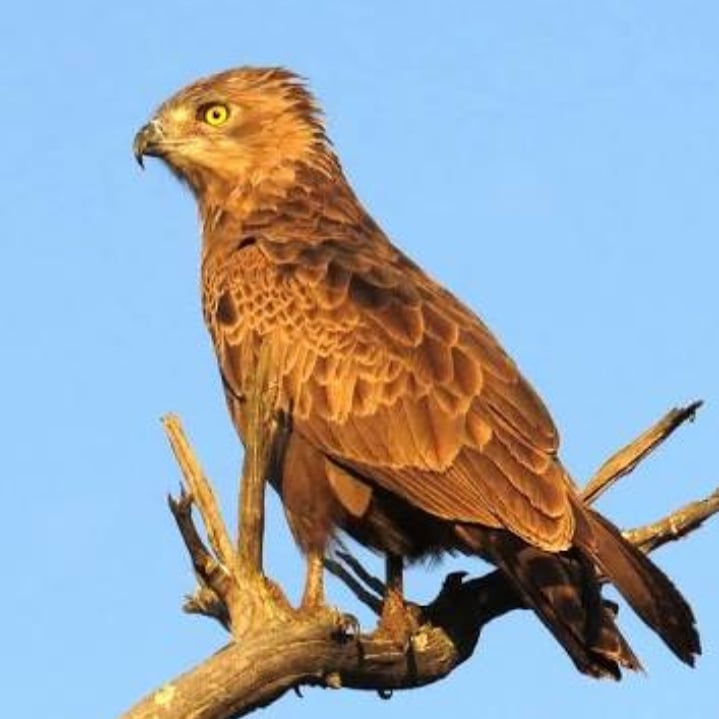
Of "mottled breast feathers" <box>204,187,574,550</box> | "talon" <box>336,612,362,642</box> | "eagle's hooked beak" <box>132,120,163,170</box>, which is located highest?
"eagle's hooked beak" <box>132,120,163,170</box>

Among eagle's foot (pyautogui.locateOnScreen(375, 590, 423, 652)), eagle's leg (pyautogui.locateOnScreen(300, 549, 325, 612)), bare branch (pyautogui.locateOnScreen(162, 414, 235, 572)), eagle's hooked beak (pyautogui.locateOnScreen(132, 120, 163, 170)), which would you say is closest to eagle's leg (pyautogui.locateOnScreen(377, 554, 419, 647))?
eagle's foot (pyautogui.locateOnScreen(375, 590, 423, 652))

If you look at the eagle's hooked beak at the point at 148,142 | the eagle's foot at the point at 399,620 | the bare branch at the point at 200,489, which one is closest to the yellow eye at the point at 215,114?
the eagle's hooked beak at the point at 148,142

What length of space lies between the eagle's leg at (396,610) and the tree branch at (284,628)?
0.06 metres

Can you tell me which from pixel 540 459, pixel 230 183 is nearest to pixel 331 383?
pixel 540 459

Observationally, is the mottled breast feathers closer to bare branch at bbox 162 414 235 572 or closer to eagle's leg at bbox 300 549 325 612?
eagle's leg at bbox 300 549 325 612

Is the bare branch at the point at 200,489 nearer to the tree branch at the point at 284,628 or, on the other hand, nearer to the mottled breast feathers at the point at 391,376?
the tree branch at the point at 284,628

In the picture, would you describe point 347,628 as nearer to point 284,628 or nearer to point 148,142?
point 284,628

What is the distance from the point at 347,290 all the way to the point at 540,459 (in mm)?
1447

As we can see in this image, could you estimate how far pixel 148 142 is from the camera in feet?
38.2

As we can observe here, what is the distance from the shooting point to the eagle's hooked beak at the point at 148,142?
11641 millimetres

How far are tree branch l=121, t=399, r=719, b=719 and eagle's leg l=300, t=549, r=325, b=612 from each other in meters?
0.48

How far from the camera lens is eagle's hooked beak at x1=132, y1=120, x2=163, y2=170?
38.2 feet

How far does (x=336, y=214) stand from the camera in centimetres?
1110

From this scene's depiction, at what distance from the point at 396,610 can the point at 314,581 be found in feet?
1.33
